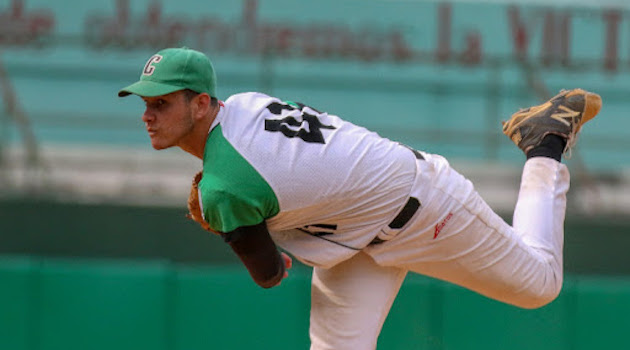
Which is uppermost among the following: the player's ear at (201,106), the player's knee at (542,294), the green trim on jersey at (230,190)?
the player's ear at (201,106)

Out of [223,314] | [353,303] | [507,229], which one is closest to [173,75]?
[353,303]

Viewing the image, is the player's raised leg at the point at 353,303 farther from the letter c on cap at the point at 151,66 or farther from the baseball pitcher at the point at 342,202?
the letter c on cap at the point at 151,66

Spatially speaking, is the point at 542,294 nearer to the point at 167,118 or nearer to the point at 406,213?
the point at 406,213

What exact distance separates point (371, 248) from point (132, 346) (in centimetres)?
313

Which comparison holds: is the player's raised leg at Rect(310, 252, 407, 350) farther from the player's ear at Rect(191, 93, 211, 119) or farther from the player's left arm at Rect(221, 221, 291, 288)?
the player's ear at Rect(191, 93, 211, 119)

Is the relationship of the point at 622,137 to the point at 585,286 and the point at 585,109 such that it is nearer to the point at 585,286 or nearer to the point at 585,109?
the point at 585,286

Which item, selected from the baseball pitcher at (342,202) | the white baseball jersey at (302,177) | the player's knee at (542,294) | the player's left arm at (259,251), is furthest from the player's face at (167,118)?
the player's knee at (542,294)

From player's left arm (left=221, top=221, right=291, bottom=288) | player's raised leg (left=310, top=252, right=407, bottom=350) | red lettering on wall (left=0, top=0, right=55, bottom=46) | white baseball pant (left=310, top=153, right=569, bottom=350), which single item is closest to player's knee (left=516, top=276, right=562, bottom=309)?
white baseball pant (left=310, top=153, right=569, bottom=350)

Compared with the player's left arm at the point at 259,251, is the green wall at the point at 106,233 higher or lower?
lower

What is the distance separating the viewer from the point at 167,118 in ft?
10.9

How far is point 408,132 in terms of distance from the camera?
916 centimetres

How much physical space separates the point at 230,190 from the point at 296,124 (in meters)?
0.41

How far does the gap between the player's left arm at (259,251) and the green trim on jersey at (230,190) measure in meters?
0.04

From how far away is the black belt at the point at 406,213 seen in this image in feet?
11.7
